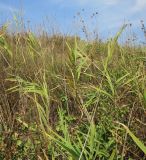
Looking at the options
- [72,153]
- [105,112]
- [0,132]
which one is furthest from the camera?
[105,112]

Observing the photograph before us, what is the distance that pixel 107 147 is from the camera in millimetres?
2389

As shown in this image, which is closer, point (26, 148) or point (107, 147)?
point (107, 147)

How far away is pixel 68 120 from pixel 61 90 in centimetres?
100

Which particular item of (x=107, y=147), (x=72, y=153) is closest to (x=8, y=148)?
(x=107, y=147)

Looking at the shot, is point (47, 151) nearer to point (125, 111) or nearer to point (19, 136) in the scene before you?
point (19, 136)

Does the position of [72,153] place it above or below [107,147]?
above

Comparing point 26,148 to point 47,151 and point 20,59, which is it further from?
point 20,59

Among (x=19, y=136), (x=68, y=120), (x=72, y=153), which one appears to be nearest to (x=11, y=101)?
(x=68, y=120)

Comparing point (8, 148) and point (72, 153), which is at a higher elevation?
point (72, 153)

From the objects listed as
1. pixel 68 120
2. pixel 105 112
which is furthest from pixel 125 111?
pixel 68 120

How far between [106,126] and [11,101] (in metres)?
1.36

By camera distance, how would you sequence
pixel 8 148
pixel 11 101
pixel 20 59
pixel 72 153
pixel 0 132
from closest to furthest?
pixel 72 153
pixel 8 148
pixel 0 132
pixel 11 101
pixel 20 59

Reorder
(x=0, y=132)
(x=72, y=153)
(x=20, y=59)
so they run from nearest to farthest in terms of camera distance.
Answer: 1. (x=72, y=153)
2. (x=0, y=132)
3. (x=20, y=59)

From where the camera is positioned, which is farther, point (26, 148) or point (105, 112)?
point (105, 112)
